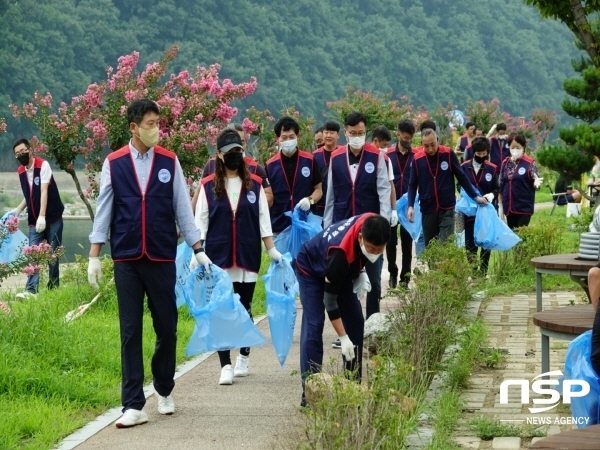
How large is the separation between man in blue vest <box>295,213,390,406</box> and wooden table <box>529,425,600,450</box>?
2.32 metres

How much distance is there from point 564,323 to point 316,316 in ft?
4.52

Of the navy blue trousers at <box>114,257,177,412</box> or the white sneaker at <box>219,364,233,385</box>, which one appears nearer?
the navy blue trousers at <box>114,257,177,412</box>

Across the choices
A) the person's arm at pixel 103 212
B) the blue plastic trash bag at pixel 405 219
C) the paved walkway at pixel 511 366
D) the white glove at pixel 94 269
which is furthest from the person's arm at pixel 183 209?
the blue plastic trash bag at pixel 405 219

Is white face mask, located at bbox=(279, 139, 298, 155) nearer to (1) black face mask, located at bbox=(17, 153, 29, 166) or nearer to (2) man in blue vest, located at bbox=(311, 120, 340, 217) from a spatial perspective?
(2) man in blue vest, located at bbox=(311, 120, 340, 217)

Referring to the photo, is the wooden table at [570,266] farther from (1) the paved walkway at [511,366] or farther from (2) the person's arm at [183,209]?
(2) the person's arm at [183,209]

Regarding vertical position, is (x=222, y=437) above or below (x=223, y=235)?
below

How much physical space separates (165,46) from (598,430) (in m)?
71.9

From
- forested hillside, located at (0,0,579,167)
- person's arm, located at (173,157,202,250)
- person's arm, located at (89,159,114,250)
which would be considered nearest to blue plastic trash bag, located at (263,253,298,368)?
person's arm, located at (173,157,202,250)

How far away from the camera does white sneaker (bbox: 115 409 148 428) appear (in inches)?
273

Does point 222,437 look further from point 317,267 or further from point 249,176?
point 249,176

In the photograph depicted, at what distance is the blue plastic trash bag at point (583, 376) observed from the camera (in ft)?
17.4

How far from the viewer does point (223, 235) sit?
831 cm

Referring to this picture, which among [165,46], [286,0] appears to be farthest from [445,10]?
[165,46]

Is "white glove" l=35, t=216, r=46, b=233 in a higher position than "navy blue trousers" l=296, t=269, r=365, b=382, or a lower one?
higher
